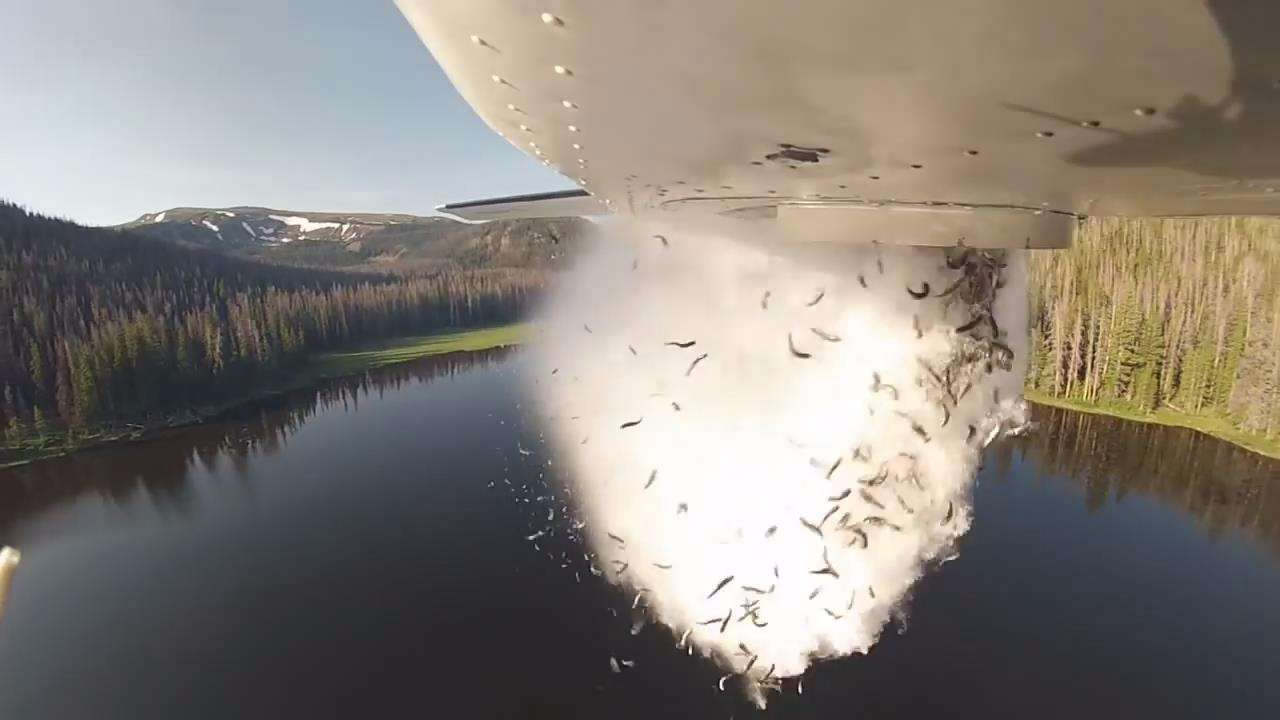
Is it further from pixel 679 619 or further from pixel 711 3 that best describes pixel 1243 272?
pixel 711 3

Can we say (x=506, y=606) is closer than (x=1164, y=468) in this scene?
Yes

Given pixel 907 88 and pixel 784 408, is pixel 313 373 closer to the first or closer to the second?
pixel 784 408

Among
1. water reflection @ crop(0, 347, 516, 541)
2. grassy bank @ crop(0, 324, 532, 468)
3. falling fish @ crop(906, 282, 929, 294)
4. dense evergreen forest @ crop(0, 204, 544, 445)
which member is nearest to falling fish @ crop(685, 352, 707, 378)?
falling fish @ crop(906, 282, 929, 294)

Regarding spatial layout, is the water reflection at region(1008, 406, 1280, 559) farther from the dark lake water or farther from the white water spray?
the white water spray

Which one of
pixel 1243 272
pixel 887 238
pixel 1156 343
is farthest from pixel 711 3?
pixel 1243 272

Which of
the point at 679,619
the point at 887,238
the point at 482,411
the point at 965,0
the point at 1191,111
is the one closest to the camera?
the point at 965,0

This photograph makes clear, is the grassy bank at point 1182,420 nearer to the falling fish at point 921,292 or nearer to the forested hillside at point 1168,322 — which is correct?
the forested hillside at point 1168,322

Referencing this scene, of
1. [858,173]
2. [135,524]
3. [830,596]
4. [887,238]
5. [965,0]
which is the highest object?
[965,0]

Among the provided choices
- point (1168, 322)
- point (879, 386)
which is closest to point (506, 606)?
point (879, 386)
